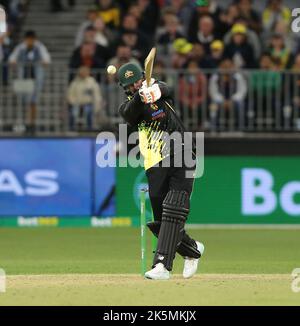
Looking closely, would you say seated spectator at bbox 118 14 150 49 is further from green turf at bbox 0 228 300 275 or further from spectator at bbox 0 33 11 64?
green turf at bbox 0 228 300 275

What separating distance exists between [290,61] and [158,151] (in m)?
10.4

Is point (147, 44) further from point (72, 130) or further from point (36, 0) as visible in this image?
Answer: point (36, 0)

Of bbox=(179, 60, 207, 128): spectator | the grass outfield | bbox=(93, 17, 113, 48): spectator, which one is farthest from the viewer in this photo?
bbox=(93, 17, 113, 48): spectator

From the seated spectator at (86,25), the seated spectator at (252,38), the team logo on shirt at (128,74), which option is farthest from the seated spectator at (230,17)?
the team logo on shirt at (128,74)

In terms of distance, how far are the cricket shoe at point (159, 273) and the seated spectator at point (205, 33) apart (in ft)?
36.3

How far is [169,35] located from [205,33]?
2.50 ft

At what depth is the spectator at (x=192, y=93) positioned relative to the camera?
2227 centimetres

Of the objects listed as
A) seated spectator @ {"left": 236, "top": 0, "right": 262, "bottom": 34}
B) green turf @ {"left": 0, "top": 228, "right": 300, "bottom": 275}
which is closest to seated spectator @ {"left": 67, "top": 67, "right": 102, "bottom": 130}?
green turf @ {"left": 0, "top": 228, "right": 300, "bottom": 275}

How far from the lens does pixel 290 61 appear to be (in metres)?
22.9

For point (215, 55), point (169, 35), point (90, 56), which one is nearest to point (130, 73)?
point (215, 55)

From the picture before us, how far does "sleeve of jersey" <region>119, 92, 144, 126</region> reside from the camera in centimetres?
1281

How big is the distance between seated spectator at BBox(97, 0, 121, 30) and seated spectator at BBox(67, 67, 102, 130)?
10.4 feet

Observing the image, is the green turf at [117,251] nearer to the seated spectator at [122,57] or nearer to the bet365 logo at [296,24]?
the seated spectator at [122,57]
